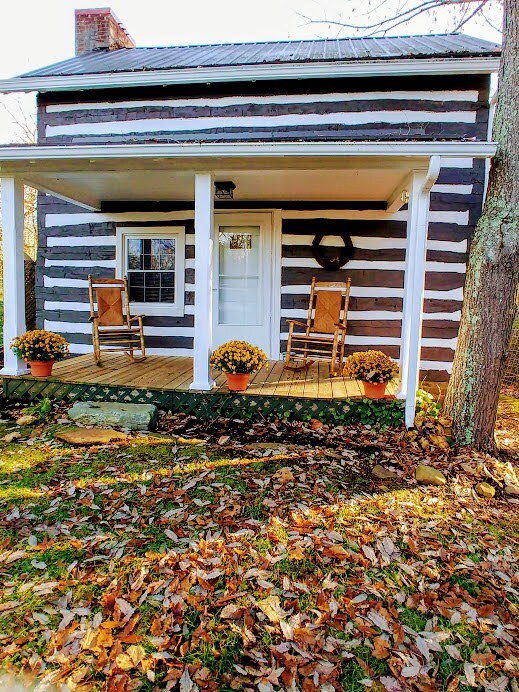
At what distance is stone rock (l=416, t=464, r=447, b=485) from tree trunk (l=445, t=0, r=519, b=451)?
71 cm

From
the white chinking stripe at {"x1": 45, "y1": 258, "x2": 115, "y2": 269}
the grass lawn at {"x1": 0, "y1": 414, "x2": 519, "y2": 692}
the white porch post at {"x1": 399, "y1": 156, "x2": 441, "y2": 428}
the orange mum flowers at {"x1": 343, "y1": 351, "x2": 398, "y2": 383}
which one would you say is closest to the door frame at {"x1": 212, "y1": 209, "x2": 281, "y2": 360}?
the white chinking stripe at {"x1": 45, "y1": 258, "x2": 115, "y2": 269}

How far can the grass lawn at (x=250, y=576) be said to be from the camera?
1.66 m

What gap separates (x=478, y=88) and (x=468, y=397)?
3.90 metres

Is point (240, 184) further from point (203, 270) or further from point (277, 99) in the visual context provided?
point (277, 99)

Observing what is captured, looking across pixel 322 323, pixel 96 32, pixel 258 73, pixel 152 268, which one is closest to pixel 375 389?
pixel 322 323

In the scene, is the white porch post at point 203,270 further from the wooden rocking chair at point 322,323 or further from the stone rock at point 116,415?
the wooden rocking chair at point 322,323

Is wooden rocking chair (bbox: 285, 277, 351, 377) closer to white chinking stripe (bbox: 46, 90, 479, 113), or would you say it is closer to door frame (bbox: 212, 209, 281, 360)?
door frame (bbox: 212, 209, 281, 360)

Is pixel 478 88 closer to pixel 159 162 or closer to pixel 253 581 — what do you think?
pixel 159 162

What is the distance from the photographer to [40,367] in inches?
178

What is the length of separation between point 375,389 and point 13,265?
373 centimetres

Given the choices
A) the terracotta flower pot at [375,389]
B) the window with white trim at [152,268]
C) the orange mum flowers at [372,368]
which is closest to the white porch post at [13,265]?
the window with white trim at [152,268]

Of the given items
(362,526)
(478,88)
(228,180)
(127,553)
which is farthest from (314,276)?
(127,553)

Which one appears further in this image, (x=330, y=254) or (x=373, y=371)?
(x=330, y=254)

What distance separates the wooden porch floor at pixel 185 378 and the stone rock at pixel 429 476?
1.05 meters
